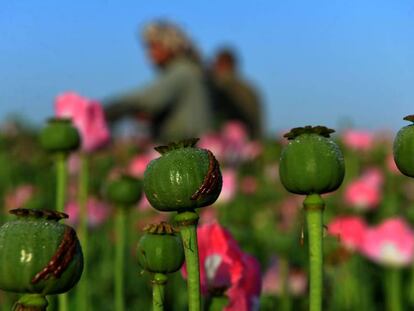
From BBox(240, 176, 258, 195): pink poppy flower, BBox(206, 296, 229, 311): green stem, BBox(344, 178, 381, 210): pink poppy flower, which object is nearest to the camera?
BBox(206, 296, 229, 311): green stem

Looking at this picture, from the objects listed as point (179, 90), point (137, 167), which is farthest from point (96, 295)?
point (179, 90)

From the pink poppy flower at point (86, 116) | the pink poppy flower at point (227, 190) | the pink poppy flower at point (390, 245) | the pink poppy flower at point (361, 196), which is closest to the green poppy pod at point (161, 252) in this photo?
the pink poppy flower at point (86, 116)

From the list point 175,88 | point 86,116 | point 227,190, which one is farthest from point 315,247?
point 175,88

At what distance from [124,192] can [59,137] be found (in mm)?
130

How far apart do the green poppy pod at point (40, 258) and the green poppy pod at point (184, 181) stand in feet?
0.23

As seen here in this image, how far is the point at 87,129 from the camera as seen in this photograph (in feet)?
4.94

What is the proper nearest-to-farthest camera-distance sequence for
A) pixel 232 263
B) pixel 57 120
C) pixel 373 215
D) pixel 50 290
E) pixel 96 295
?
pixel 50 290, pixel 232 263, pixel 57 120, pixel 96 295, pixel 373 215

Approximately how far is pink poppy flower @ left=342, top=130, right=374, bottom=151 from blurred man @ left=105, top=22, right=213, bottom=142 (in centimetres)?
175

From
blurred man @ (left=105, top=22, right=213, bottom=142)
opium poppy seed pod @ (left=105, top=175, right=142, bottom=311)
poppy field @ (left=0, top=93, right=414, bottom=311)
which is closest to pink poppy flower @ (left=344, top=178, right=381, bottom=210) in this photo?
poppy field @ (left=0, top=93, right=414, bottom=311)

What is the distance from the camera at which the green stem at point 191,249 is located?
1.77ft

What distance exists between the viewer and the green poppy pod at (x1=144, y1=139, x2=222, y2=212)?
533 millimetres

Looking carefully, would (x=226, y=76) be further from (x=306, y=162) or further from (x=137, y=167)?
(x=306, y=162)

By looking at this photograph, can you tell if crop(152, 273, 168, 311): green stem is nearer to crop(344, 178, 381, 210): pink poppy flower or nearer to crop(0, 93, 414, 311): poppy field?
crop(0, 93, 414, 311): poppy field

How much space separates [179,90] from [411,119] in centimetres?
475
